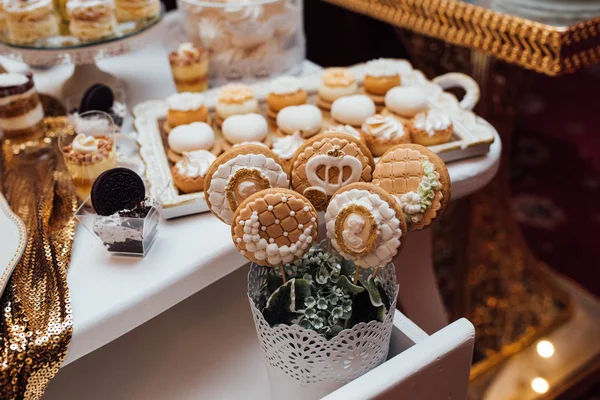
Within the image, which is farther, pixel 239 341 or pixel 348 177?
pixel 239 341

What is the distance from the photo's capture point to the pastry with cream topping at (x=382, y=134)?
986mm

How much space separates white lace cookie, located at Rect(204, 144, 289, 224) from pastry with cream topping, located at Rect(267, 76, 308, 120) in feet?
1.37

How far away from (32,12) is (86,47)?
0.11 metres

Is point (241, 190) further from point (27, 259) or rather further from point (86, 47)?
point (86, 47)

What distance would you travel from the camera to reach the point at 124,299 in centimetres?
77

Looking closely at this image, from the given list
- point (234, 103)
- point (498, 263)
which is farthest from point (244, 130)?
point (498, 263)

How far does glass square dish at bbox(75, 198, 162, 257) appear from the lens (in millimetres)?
808

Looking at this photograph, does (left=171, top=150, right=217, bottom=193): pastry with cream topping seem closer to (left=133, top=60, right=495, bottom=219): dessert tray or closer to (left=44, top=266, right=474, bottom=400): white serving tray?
(left=133, top=60, right=495, bottom=219): dessert tray

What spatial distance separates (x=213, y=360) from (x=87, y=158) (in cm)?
35

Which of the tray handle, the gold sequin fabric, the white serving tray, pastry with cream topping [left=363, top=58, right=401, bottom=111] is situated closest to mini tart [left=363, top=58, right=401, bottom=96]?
pastry with cream topping [left=363, top=58, right=401, bottom=111]

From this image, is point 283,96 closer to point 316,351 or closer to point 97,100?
point 97,100

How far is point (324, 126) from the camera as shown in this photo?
1110 millimetres

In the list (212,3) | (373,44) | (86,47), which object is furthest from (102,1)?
(373,44)

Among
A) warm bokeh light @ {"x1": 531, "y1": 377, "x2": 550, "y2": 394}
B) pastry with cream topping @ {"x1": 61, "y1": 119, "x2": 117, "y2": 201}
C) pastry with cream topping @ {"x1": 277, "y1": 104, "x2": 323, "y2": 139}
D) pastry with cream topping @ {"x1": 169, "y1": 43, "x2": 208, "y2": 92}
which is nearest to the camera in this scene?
pastry with cream topping @ {"x1": 61, "y1": 119, "x2": 117, "y2": 201}
